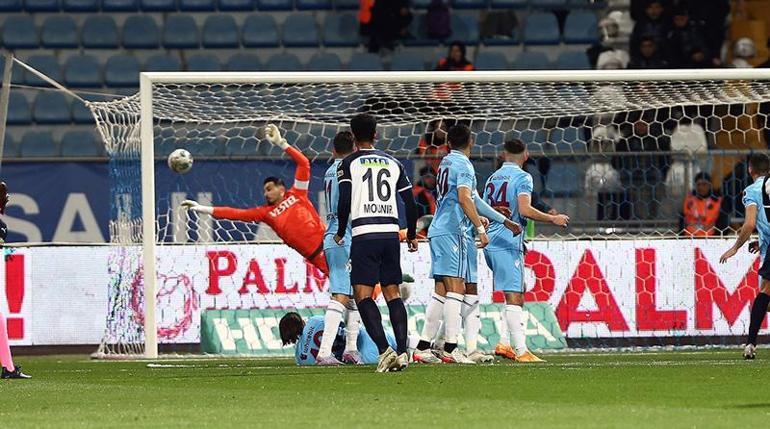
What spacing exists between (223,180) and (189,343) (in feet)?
7.42

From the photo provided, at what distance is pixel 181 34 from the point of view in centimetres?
2273

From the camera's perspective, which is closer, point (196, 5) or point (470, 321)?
point (470, 321)

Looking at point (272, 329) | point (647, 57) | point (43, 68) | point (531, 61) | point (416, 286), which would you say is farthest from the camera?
point (531, 61)

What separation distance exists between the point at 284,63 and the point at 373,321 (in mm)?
11543

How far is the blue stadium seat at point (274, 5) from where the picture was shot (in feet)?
76.3

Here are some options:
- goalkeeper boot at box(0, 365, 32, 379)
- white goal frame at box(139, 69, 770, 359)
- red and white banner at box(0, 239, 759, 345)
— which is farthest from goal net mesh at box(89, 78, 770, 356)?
goalkeeper boot at box(0, 365, 32, 379)

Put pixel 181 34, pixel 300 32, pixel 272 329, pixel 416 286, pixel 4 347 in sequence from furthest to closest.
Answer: pixel 300 32
pixel 181 34
pixel 416 286
pixel 272 329
pixel 4 347

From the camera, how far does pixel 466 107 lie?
700 inches

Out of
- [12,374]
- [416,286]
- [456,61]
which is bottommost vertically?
[12,374]

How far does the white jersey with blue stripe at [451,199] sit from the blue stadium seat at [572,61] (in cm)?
962

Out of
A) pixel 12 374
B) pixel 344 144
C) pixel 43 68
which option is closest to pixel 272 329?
pixel 344 144

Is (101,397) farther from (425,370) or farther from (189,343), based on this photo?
(189,343)

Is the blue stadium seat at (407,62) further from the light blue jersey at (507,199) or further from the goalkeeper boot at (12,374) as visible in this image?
the goalkeeper boot at (12,374)

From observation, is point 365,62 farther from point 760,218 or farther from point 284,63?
point 760,218
